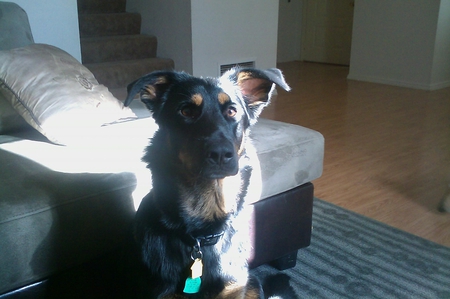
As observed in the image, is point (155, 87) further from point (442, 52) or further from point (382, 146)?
point (442, 52)

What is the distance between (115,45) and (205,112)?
403 centimetres

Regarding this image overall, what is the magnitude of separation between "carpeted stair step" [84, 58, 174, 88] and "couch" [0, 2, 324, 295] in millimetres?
2347

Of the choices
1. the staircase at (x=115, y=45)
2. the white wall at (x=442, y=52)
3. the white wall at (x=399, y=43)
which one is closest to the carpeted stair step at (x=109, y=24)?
the staircase at (x=115, y=45)

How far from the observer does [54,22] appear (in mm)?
2928

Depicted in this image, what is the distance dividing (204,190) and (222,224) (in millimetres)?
122

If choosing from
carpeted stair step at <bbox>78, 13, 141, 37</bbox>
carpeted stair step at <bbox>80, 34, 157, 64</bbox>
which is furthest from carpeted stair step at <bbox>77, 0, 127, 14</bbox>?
carpeted stair step at <bbox>80, 34, 157, 64</bbox>

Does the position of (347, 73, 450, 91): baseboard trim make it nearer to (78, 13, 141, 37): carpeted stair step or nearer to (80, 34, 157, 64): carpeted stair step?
Result: (80, 34, 157, 64): carpeted stair step

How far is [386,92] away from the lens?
5906 mm

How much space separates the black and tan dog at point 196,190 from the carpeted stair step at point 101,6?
14.9 feet

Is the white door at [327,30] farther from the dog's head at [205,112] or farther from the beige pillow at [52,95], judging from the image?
the dog's head at [205,112]

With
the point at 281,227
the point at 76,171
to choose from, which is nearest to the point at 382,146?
the point at 281,227

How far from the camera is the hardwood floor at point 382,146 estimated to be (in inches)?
99.2

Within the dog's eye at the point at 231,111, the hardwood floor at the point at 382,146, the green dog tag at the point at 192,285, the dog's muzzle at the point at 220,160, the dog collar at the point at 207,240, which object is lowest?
the hardwood floor at the point at 382,146

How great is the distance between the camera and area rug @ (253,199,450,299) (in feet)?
5.80
